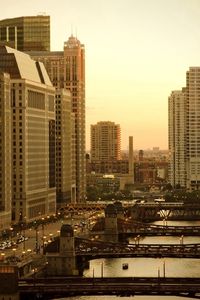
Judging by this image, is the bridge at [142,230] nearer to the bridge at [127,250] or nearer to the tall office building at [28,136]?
the tall office building at [28,136]

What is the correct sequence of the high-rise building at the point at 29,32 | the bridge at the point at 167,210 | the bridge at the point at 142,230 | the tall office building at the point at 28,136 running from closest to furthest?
1. the bridge at the point at 142,230
2. the tall office building at the point at 28,136
3. the bridge at the point at 167,210
4. the high-rise building at the point at 29,32

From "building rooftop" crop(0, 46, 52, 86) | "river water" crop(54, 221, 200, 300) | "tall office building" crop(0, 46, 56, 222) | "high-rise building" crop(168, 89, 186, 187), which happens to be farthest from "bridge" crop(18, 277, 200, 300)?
"high-rise building" crop(168, 89, 186, 187)

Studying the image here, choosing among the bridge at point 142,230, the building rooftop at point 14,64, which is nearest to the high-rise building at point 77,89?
the building rooftop at point 14,64

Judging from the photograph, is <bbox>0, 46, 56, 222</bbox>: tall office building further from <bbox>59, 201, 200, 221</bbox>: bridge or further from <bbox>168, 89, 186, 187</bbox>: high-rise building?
<bbox>168, 89, 186, 187</bbox>: high-rise building

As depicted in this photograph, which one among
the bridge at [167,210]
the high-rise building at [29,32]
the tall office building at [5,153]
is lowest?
the bridge at [167,210]

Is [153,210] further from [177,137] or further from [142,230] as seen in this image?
[177,137]

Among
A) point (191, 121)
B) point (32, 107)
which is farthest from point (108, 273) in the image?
point (191, 121)
